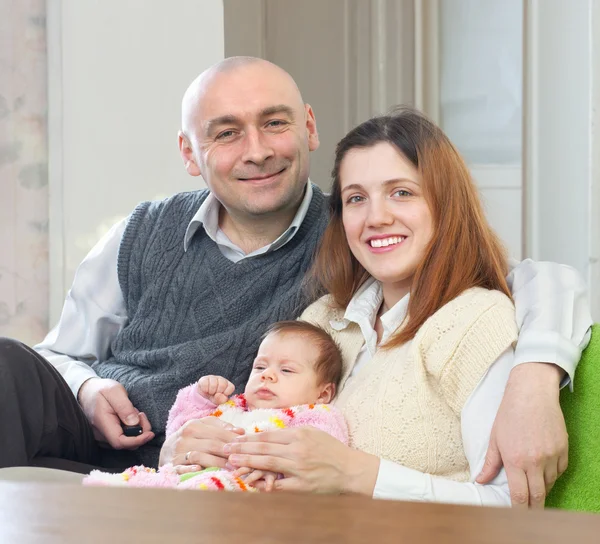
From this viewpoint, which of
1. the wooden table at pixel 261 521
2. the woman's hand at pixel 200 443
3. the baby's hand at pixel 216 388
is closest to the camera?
the wooden table at pixel 261 521

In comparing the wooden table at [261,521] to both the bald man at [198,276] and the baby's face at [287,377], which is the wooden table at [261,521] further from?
the bald man at [198,276]

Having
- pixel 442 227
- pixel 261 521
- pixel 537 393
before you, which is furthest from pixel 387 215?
pixel 261 521

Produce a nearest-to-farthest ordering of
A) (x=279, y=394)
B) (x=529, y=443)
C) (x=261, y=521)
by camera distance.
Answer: (x=261, y=521), (x=529, y=443), (x=279, y=394)

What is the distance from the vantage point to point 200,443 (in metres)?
1.60

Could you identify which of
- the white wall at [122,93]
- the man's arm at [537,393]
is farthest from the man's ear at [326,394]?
the white wall at [122,93]

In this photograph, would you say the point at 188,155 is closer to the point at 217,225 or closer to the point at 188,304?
the point at 217,225

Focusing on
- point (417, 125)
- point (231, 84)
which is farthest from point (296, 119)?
point (417, 125)

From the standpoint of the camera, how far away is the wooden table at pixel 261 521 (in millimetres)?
489

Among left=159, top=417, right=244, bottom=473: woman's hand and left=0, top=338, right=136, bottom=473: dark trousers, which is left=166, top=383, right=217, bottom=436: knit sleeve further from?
left=0, top=338, right=136, bottom=473: dark trousers

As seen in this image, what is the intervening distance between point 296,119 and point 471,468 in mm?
979

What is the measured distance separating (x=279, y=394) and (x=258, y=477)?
25 centimetres

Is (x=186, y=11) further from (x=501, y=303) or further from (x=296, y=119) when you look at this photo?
(x=501, y=303)

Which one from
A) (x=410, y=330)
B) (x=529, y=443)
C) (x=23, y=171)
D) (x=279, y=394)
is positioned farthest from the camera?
(x=23, y=171)

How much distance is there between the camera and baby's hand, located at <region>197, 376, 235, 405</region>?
1771mm
